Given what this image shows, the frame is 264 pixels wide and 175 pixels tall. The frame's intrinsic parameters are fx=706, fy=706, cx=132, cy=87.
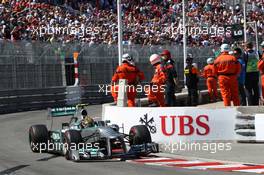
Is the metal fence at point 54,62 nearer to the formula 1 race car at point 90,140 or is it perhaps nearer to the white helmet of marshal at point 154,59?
the white helmet of marshal at point 154,59

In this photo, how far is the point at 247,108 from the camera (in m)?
14.6

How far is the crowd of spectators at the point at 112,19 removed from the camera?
28.2m

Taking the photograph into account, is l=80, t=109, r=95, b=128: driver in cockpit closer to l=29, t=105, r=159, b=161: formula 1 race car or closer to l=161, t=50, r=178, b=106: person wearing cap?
l=29, t=105, r=159, b=161: formula 1 race car

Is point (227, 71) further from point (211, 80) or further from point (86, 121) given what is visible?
point (211, 80)

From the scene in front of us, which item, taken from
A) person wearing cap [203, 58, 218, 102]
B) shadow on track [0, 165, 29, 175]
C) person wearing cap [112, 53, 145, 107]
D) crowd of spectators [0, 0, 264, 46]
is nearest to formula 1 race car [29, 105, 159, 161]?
shadow on track [0, 165, 29, 175]

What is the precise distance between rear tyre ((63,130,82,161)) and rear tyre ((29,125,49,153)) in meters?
1.26

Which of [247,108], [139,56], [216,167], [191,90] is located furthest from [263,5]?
[216,167]

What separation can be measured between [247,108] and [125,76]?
3762 millimetres

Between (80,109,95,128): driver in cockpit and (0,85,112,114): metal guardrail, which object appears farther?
(0,85,112,114): metal guardrail

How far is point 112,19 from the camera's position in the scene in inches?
1372

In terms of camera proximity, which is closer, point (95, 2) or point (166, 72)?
point (166, 72)

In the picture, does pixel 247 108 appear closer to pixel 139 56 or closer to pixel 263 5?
pixel 139 56

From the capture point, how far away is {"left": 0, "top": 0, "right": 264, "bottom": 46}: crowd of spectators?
2820cm

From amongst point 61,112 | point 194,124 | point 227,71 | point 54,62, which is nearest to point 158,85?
point 227,71
